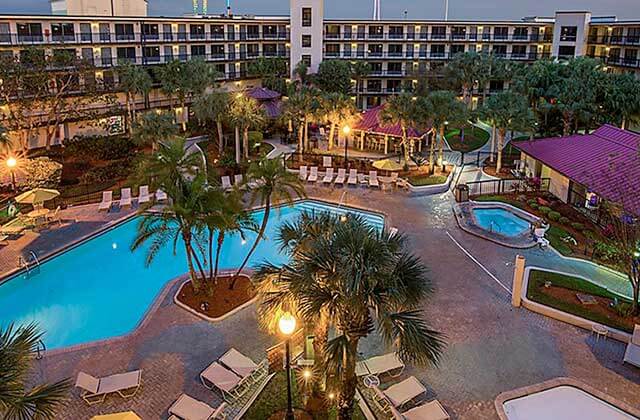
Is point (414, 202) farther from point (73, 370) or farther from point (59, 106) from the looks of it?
point (59, 106)

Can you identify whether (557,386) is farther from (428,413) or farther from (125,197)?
(125,197)

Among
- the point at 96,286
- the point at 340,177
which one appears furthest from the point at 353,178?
the point at 96,286

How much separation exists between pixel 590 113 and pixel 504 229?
1626 centimetres

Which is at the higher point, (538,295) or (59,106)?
(59,106)

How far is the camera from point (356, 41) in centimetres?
6147

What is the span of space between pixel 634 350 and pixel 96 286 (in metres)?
17.8

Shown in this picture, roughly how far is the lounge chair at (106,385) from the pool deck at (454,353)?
18 centimetres

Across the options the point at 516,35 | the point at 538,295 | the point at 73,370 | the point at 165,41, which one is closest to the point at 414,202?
the point at 538,295

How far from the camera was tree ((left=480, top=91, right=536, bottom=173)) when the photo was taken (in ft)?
101

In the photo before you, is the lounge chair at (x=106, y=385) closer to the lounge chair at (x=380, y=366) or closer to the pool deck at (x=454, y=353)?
the pool deck at (x=454, y=353)

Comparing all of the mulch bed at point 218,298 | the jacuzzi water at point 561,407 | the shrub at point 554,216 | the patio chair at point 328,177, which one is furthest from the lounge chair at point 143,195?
the jacuzzi water at point 561,407

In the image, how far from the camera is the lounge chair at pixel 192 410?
11867mm

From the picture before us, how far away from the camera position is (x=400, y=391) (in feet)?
41.5

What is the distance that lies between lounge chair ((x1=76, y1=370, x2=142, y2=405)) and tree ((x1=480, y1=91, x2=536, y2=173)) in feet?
82.3
